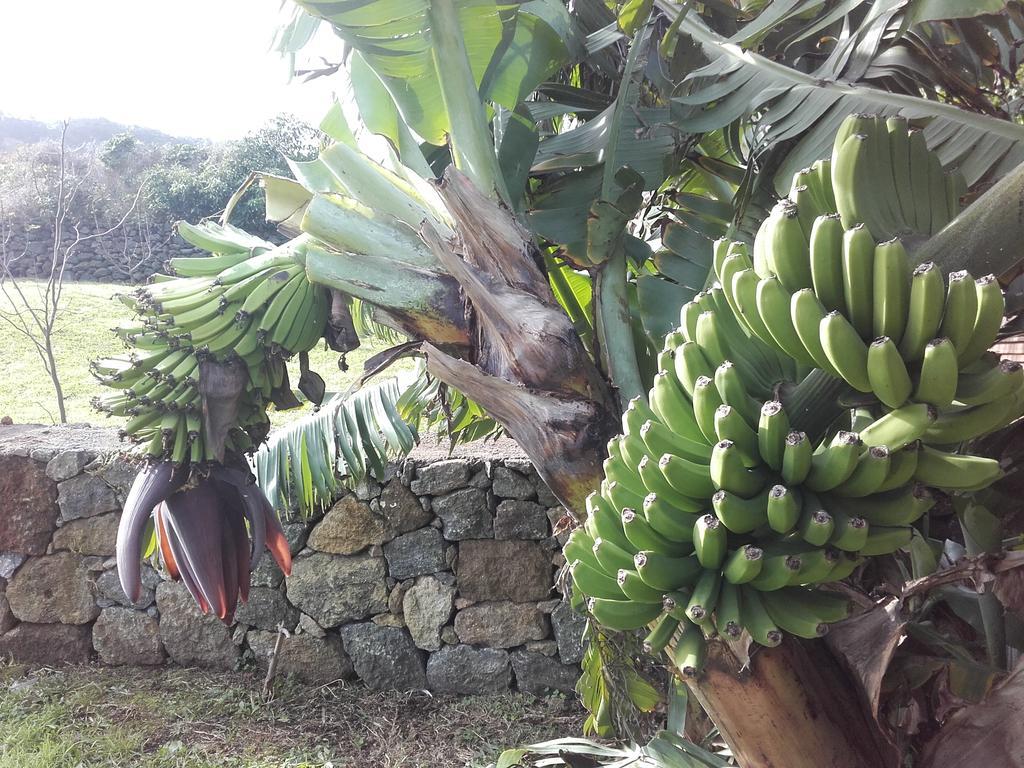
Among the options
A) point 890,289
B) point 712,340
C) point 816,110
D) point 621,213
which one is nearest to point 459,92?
point 621,213

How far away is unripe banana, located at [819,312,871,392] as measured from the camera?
0.49 metres

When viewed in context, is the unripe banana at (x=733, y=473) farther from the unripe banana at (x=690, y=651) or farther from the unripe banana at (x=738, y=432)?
the unripe banana at (x=690, y=651)

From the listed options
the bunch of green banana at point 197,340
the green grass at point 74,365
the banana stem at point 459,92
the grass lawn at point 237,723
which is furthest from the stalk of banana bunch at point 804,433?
the green grass at point 74,365

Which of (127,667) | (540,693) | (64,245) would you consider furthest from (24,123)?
(540,693)

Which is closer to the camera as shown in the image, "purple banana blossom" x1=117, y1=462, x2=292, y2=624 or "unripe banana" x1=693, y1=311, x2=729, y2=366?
"unripe banana" x1=693, y1=311, x2=729, y2=366

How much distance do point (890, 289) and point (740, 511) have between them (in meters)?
0.18

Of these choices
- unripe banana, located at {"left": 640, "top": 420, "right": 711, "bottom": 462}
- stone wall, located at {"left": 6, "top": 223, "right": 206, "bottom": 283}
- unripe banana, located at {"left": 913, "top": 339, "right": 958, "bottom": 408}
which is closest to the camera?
unripe banana, located at {"left": 913, "top": 339, "right": 958, "bottom": 408}

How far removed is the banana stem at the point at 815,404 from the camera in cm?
57

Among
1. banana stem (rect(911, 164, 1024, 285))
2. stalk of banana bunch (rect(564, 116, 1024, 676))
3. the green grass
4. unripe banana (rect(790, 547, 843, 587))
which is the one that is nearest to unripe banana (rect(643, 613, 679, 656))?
stalk of banana bunch (rect(564, 116, 1024, 676))

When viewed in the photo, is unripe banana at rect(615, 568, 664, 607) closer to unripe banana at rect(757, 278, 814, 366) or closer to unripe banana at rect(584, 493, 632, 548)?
unripe banana at rect(584, 493, 632, 548)

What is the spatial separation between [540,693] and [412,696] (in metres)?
0.58

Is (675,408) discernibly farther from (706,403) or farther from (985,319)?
(985,319)

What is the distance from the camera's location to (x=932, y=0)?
775mm

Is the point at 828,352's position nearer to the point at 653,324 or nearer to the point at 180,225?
the point at 653,324
